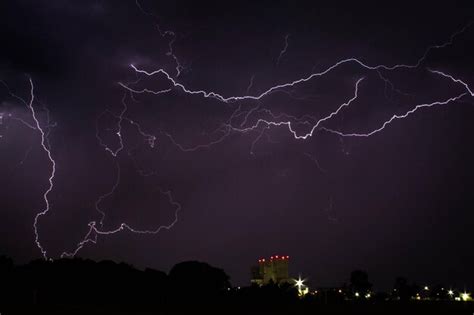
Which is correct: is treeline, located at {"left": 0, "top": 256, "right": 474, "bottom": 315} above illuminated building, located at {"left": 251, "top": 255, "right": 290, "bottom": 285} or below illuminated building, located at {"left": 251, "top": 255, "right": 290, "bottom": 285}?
below

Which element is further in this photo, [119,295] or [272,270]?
[272,270]

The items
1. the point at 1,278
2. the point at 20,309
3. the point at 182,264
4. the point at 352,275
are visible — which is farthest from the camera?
the point at 352,275

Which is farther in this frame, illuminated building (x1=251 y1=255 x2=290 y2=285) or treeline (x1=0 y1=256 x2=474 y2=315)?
illuminated building (x1=251 y1=255 x2=290 y2=285)

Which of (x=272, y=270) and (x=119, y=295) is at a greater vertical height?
(x=272, y=270)

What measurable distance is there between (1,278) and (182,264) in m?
28.6

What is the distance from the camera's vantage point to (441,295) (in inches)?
3910

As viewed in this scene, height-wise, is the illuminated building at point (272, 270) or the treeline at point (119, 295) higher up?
the illuminated building at point (272, 270)

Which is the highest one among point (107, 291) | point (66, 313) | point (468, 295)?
point (468, 295)

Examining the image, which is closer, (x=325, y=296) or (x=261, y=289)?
(x=261, y=289)

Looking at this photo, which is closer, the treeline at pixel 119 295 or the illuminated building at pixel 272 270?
the treeline at pixel 119 295

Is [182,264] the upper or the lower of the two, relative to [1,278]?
upper

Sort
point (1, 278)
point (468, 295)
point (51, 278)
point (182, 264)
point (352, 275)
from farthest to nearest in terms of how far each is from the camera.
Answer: point (352, 275)
point (468, 295)
point (182, 264)
point (51, 278)
point (1, 278)

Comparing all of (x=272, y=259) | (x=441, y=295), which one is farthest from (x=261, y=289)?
(x=441, y=295)

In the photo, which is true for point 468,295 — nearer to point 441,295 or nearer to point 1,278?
point 441,295
